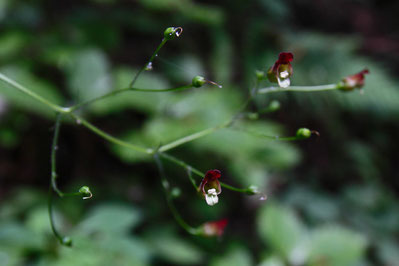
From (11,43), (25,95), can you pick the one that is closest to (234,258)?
(25,95)

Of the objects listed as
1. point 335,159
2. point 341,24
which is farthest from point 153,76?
point 341,24

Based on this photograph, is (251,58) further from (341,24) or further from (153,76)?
(341,24)

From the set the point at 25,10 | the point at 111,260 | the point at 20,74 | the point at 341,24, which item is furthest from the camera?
the point at 341,24

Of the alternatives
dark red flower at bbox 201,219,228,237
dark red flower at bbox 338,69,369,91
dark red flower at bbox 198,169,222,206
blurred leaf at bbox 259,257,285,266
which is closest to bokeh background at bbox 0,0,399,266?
blurred leaf at bbox 259,257,285,266

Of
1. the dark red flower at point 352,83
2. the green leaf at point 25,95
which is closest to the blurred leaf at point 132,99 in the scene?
the green leaf at point 25,95

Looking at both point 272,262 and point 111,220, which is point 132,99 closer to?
point 111,220

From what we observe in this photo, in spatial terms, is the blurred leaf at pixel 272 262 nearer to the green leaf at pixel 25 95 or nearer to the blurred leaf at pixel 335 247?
the blurred leaf at pixel 335 247
